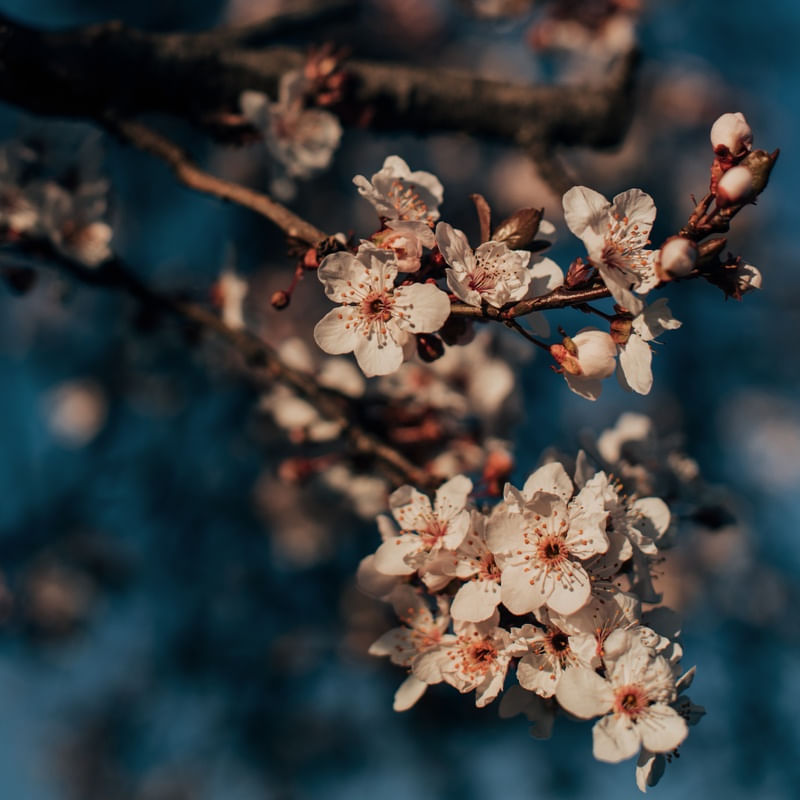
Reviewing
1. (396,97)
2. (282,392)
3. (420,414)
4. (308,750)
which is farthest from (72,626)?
(396,97)

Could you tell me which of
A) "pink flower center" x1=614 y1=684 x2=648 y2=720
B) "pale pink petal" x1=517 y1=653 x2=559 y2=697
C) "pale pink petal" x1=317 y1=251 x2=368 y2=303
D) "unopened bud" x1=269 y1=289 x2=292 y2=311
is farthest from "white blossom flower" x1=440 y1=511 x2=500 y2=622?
"unopened bud" x1=269 y1=289 x2=292 y2=311

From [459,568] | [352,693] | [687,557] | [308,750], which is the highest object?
[459,568]

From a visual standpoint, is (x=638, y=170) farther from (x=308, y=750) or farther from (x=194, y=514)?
(x=308, y=750)

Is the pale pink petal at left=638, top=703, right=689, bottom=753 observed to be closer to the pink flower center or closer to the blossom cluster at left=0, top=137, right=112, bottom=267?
the pink flower center

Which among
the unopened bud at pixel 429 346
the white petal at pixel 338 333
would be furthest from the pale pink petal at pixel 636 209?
the white petal at pixel 338 333

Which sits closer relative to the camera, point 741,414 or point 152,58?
point 152,58

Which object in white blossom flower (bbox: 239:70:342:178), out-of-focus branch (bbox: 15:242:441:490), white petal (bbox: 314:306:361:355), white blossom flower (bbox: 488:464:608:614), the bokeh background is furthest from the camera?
the bokeh background
